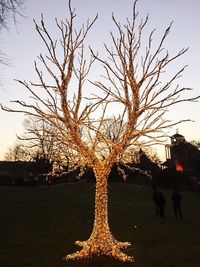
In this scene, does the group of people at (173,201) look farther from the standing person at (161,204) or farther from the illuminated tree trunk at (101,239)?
the illuminated tree trunk at (101,239)

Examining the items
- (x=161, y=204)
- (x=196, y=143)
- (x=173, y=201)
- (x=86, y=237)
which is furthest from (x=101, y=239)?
(x=196, y=143)

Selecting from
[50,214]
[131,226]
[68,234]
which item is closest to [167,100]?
[68,234]

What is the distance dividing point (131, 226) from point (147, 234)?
2.36 metres

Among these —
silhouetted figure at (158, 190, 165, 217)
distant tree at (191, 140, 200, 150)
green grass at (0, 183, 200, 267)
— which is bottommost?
green grass at (0, 183, 200, 267)

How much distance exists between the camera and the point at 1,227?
1664 cm

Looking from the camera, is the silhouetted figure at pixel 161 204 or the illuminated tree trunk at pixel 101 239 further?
the silhouetted figure at pixel 161 204

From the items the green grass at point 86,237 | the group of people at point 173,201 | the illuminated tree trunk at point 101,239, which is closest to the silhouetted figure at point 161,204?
the group of people at point 173,201

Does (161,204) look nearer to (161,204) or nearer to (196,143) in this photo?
(161,204)

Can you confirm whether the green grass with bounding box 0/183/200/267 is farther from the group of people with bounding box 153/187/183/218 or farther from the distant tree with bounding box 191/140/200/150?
the distant tree with bounding box 191/140/200/150

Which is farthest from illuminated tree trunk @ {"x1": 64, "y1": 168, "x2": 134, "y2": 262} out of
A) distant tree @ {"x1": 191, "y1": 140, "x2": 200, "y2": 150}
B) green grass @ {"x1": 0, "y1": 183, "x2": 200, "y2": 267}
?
distant tree @ {"x1": 191, "y1": 140, "x2": 200, "y2": 150}

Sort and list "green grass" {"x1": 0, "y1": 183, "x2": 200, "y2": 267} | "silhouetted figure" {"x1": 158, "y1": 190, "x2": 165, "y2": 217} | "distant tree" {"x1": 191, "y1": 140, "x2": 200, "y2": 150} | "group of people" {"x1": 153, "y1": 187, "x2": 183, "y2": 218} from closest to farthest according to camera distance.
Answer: "green grass" {"x1": 0, "y1": 183, "x2": 200, "y2": 267}
"group of people" {"x1": 153, "y1": 187, "x2": 183, "y2": 218}
"silhouetted figure" {"x1": 158, "y1": 190, "x2": 165, "y2": 217}
"distant tree" {"x1": 191, "y1": 140, "x2": 200, "y2": 150}

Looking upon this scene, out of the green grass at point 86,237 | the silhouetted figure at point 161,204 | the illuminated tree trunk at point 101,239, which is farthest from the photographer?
the silhouetted figure at point 161,204

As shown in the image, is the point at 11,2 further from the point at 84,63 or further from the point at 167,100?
the point at 167,100

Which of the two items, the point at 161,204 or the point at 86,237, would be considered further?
the point at 161,204
